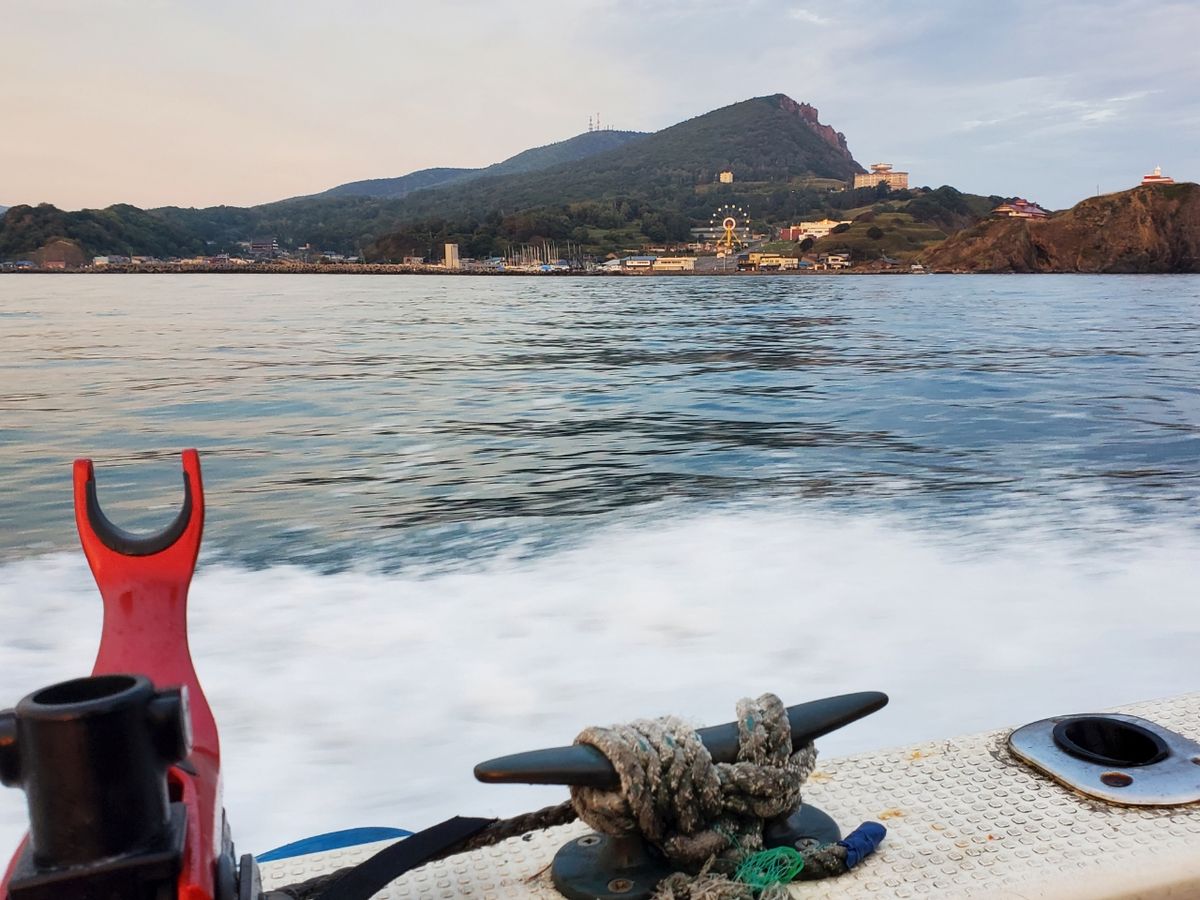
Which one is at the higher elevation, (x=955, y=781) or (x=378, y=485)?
(x=955, y=781)

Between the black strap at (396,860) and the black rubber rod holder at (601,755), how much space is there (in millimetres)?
106

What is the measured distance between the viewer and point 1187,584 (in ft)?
15.6

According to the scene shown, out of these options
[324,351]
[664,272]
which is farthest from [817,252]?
[324,351]

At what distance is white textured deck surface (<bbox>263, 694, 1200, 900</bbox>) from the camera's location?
138 centimetres

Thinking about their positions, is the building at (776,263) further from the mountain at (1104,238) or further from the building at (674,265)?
the mountain at (1104,238)

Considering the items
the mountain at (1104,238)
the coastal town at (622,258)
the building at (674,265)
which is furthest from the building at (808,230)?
the mountain at (1104,238)

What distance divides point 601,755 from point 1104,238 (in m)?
110

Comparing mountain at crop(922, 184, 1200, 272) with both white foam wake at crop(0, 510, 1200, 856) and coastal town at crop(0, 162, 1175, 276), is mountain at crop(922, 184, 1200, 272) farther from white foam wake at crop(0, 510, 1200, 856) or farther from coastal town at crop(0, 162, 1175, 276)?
white foam wake at crop(0, 510, 1200, 856)

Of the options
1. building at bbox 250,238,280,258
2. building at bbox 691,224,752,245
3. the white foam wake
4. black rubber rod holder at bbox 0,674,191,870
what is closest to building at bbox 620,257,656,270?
building at bbox 691,224,752,245

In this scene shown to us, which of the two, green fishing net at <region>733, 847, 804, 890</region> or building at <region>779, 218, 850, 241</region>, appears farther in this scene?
building at <region>779, 218, 850, 241</region>

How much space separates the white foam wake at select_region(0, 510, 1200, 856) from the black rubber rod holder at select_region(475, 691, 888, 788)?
4.28 feet

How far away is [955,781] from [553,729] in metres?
1.93

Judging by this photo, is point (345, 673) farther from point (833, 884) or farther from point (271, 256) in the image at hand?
point (271, 256)

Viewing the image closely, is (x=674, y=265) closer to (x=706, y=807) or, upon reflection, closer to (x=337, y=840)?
(x=337, y=840)
